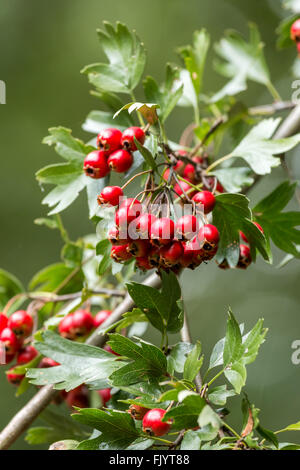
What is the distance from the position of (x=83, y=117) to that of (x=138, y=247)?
287 centimetres

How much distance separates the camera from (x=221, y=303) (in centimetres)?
349

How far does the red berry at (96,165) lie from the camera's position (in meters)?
0.99

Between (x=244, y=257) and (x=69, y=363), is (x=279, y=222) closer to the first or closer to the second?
(x=244, y=257)

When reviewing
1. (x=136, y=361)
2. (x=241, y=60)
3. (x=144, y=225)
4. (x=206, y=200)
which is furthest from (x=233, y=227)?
(x=241, y=60)

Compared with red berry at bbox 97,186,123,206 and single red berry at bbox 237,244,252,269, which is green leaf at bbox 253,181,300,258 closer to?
single red berry at bbox 237,244,252,269

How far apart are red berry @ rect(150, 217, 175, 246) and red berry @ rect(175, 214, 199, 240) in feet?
0.07

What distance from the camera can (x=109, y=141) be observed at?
38.7 inches

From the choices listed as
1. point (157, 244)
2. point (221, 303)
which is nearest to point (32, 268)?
point (221, 303)

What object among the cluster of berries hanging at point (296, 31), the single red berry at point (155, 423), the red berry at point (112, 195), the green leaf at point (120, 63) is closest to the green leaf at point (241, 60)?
the cluster of berries hanging at point (296, 31)

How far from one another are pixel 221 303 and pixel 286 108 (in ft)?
6.83

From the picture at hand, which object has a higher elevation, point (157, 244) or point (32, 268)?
point (157, 244)

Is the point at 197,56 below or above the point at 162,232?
above
